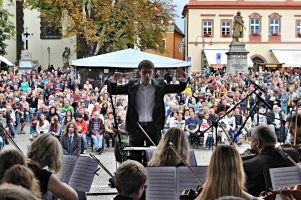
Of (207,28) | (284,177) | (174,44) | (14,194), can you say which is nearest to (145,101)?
(284,177)

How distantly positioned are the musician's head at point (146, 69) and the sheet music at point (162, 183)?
8.37 ft

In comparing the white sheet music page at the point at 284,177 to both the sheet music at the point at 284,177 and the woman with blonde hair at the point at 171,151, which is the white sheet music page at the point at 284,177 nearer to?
the sheet music at the point at 284,177

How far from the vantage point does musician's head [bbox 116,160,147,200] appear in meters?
4.08

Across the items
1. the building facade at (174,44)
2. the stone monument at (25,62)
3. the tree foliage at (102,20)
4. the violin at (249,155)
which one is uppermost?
the building facade at (174,44)

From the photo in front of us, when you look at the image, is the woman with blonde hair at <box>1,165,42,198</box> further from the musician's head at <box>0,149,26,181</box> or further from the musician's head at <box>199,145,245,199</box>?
the musician's head at <box>199,145,245,199</box>

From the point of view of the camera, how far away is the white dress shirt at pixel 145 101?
789 cm

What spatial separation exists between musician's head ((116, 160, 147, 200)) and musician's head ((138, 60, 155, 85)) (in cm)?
357

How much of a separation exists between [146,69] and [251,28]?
52.6 m

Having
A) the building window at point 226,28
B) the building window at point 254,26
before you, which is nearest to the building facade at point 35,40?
the building window at point 226,28

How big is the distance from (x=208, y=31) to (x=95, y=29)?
2656cm

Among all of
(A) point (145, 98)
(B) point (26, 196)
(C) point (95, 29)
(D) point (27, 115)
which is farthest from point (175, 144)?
(C) point (95, 29)

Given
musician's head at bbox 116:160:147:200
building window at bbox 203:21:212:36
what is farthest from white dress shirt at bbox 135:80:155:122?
building window at bbox 203:21:212:36

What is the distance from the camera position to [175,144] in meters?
5.91

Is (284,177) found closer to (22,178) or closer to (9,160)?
(9,160)
